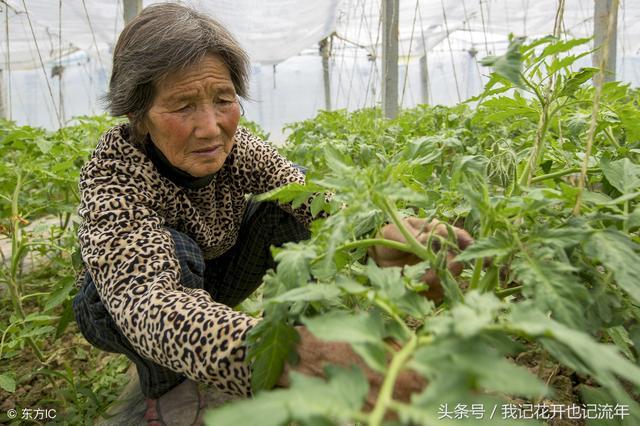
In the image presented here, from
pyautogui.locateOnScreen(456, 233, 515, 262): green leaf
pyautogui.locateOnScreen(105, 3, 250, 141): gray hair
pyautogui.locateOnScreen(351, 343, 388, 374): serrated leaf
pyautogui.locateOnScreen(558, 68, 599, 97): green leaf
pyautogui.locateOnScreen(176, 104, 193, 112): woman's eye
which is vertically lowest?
pyautogui.locateOnScreen(351, 343, 388, 374): serrated leaf

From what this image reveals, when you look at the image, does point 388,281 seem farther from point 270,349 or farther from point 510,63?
point 510,63

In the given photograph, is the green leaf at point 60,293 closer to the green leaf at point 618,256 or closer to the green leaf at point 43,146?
the green leaf at point 43,146

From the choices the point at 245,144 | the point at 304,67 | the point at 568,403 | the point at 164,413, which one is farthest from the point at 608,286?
the point at 304,67

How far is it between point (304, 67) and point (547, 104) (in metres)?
12.9

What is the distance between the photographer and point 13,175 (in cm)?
209

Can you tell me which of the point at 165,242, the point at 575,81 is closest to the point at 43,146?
the point at 165,242

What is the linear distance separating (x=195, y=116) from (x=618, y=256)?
0.97m

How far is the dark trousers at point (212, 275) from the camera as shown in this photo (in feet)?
4.34

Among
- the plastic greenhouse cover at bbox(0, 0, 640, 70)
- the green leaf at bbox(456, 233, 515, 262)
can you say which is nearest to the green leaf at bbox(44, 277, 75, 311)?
the green leaf at bbox(456, 233, 515, 262)

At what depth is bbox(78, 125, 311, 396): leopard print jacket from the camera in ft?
3.01

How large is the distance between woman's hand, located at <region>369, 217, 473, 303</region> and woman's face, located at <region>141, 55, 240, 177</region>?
18.8 inches

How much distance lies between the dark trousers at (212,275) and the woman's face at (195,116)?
20 cm

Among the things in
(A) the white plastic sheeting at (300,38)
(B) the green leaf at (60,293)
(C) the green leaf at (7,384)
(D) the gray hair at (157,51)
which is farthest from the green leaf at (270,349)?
(A) the white plastic sheeting at (300,38)

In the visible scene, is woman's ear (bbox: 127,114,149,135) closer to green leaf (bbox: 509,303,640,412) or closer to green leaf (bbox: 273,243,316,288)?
green leaf (bbox: 273,243,316,288)
